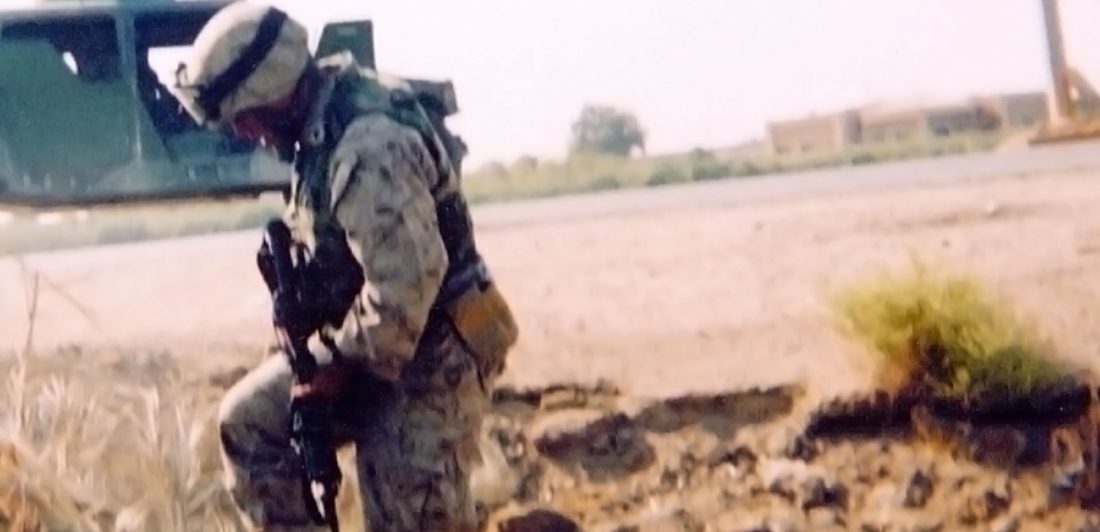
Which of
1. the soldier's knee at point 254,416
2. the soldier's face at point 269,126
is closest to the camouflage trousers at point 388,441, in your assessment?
the soldier's knee at point 254,416

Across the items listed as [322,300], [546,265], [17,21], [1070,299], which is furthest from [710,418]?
[17,21]

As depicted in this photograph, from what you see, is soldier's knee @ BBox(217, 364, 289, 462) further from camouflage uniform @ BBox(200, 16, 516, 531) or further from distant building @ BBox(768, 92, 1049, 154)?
distant building @ BBox(768, 92, 1049, 154)

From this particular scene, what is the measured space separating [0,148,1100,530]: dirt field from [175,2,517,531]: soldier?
11.6 inches

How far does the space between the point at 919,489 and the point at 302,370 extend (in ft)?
2.20

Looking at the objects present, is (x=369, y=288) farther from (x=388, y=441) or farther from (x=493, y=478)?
(x=493, y=478)

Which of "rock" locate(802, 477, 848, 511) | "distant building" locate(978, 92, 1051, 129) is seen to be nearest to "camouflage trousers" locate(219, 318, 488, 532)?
"rock" locate(802, 477, 848, 511)

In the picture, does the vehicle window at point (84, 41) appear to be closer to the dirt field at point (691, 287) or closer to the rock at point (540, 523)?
the dirt field at point (691, 287)

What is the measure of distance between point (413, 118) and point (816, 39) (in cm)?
56

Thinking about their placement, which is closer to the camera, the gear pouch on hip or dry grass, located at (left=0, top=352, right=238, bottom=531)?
the gear pouch on hip

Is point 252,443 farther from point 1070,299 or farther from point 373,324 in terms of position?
point 1070,299

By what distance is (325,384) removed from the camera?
1.11 meters

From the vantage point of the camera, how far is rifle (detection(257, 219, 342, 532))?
43.9 inches

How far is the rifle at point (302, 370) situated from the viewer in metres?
1.11

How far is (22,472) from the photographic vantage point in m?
1.40
